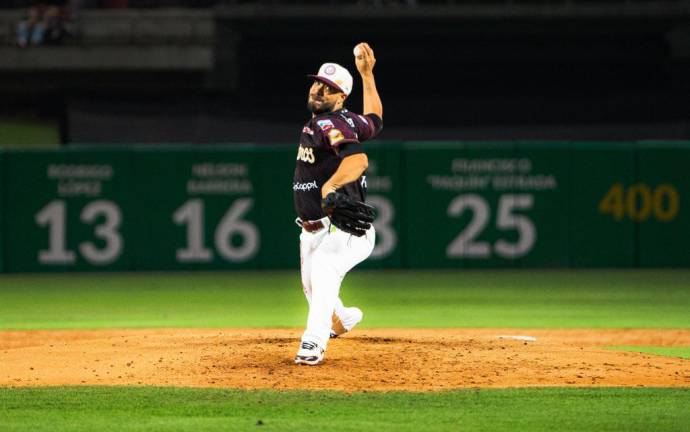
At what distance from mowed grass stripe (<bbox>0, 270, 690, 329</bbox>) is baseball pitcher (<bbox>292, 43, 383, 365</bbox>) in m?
4.29

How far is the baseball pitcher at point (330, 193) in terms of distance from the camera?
7.61 meters

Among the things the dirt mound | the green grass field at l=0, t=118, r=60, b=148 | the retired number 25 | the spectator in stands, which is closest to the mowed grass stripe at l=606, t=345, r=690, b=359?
the dirt mound

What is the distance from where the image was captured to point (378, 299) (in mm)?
15000

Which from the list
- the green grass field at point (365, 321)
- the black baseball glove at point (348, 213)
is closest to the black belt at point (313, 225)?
the black baseball glove at point (348, 213)

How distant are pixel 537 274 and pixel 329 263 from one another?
11.0m

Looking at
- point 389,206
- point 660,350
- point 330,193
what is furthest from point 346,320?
point 389,206

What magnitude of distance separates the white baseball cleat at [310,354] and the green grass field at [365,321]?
2.08 feet

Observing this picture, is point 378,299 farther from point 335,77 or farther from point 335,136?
point 335,136

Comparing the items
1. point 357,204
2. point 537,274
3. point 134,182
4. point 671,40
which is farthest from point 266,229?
point 357,204

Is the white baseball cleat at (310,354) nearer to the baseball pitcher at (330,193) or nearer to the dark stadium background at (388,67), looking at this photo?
the baseball pitcher at (330,193)

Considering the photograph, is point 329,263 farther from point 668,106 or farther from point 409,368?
point 668,106

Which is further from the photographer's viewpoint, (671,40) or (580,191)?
(671,40)

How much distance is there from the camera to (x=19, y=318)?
1322 centimetres

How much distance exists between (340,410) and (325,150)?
1.88 metres
